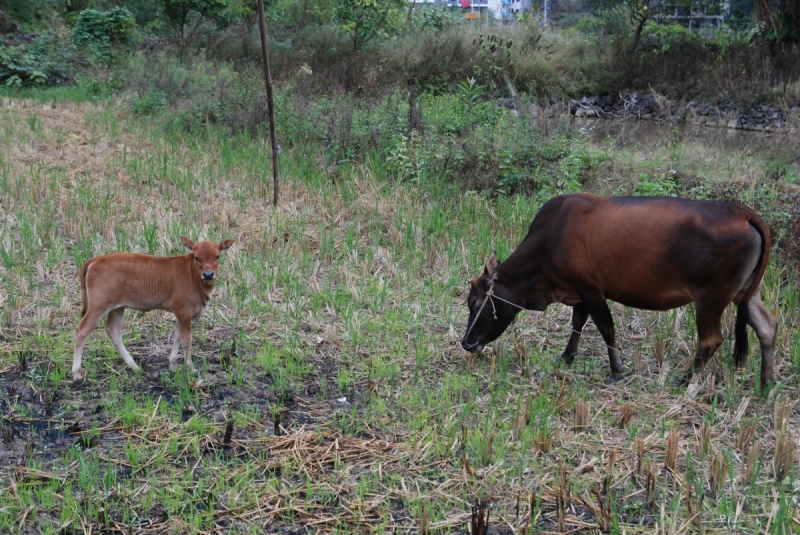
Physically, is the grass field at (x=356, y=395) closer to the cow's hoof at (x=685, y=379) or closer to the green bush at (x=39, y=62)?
the cow's hoof at (x=685, y=379)

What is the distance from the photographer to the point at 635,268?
6.27m

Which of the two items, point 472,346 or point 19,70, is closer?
point 472,346

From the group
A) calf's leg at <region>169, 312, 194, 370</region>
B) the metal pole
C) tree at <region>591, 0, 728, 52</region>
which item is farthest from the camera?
tree at <region>591, 0, 728, 52</region>

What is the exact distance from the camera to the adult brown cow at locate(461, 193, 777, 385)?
5984mm

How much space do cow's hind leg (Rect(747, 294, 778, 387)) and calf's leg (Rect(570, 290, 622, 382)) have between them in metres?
1.05

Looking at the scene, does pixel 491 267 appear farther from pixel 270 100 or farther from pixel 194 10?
pixel 194 10

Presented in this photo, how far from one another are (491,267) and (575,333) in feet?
2.95

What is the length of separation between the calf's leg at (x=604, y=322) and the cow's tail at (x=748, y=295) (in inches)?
36.5

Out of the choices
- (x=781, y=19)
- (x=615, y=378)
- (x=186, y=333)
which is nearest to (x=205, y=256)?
(x=186, y=333)

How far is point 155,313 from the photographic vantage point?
25.1 ft

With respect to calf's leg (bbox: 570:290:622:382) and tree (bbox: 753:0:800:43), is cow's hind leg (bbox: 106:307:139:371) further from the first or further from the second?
tree (bbox: 753:0:800:43)

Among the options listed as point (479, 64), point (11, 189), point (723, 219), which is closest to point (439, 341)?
point (723, 219)

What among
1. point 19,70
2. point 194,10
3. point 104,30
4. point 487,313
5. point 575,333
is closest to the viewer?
point 575,333

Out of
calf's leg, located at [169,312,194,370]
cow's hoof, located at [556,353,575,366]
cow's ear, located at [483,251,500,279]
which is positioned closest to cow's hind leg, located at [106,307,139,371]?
calf's leg, located at [169,312,194,370]
